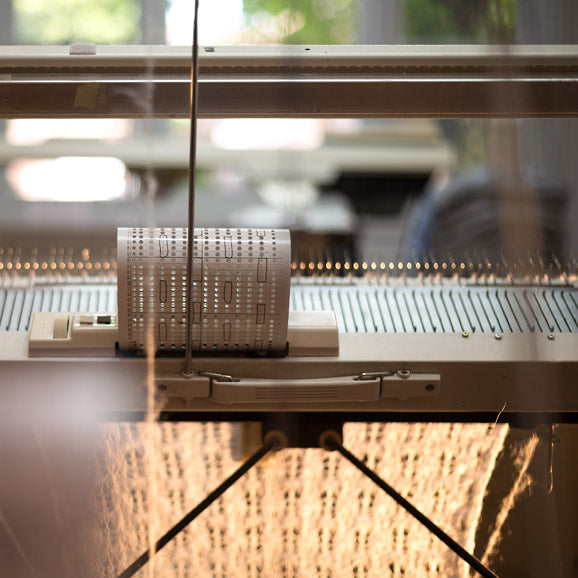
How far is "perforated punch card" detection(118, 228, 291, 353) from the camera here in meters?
0.77

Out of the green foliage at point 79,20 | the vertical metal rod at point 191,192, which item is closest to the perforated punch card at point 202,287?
the vertical metal rod at point 191,192

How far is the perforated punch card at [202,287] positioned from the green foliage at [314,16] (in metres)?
1.73

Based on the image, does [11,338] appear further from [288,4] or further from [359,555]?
[288,4]

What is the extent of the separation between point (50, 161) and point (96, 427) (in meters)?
2.45

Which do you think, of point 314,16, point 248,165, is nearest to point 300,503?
point 248,165

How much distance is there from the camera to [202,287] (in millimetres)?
778

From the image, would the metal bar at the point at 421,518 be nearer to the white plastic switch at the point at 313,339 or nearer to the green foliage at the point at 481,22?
the white plastic switch at the point at 313,339

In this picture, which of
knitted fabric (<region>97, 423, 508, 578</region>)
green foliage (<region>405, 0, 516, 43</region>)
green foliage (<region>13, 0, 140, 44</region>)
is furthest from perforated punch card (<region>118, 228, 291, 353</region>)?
green foliage (<region>13, 0, 140, 44</region>)

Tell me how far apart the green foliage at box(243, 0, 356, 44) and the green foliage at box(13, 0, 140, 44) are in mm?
510

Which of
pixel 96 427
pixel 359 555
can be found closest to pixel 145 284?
pixel 96 427

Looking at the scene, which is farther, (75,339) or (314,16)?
(314,16)

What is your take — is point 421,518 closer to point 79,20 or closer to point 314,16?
point 79,20

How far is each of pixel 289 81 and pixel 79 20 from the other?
2.24 meters

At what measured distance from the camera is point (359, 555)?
0.84 meters
